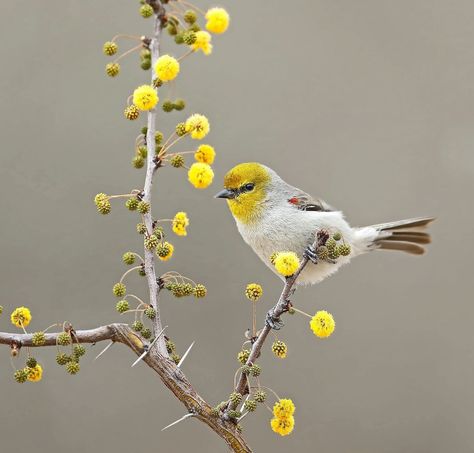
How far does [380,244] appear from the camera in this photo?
8.17ft

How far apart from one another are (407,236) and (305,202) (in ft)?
1.40

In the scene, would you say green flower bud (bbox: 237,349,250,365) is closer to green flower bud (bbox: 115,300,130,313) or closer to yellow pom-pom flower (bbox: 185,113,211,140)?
green flower bud (bbox: 115,300,130,313)

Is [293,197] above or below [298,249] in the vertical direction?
above

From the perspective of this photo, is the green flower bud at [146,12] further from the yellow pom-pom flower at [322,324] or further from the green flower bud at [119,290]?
the yellow pom-pom flower at [322,324]

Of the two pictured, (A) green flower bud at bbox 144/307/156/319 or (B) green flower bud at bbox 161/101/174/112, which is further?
(B) green flower bud at bbox 161/101/174/112

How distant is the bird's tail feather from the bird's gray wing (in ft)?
0.95

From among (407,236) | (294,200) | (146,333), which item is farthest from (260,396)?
(407,236)

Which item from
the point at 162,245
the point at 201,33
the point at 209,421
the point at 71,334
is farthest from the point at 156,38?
the point at 209,421

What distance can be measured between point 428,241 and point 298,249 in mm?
578

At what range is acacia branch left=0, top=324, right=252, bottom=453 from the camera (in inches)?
45.1

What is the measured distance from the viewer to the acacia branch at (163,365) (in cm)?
115

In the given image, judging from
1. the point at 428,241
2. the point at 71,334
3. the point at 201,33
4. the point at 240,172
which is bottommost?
the point at 428,241

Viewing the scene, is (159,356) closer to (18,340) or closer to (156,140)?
(18,340)

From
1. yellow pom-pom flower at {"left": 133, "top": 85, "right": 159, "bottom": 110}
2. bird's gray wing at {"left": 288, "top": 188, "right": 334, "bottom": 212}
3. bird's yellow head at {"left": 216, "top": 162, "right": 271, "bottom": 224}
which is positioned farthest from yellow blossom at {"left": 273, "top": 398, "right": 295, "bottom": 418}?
bird's gray wing at {"left": 288, "top": 188, "right": 334, "bottom": 212}
